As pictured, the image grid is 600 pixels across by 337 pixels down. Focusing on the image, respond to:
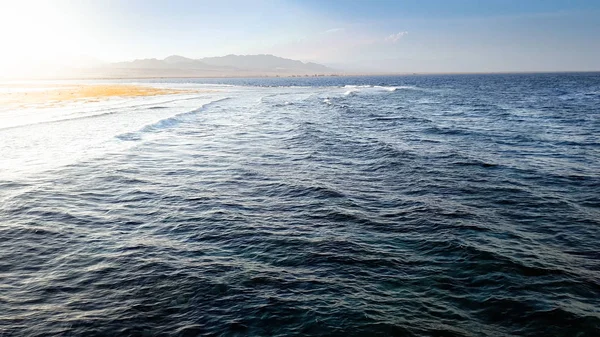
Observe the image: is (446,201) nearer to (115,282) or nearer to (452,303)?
(452,303)

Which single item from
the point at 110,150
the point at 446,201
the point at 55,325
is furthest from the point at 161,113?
the point at 55,325

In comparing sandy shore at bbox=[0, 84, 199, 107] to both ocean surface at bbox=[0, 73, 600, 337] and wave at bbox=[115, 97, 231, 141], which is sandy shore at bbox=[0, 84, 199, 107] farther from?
ocean surface at bbox=[0, 73, 600, 337]

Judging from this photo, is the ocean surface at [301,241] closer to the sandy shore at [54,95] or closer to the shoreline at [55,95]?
the shoreline at [55,95]

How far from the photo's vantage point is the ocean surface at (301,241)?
10859 mm

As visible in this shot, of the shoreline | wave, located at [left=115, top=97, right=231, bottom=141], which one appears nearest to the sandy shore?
the shoreline

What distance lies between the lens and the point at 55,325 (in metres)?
10.5

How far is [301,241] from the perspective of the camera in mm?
15758

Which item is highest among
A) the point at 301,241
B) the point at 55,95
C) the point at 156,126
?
the point at 55,95

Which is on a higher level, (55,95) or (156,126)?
(55,95)

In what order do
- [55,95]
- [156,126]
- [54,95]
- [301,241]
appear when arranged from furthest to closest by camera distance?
[55,95], [54,95], [156,126], [301,241]

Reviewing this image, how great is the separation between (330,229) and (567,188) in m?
13.7

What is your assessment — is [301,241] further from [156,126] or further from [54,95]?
[54,95]

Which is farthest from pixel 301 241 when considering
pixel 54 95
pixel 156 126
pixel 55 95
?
pixel 55 95

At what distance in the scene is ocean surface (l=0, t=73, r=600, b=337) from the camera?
428 inches
